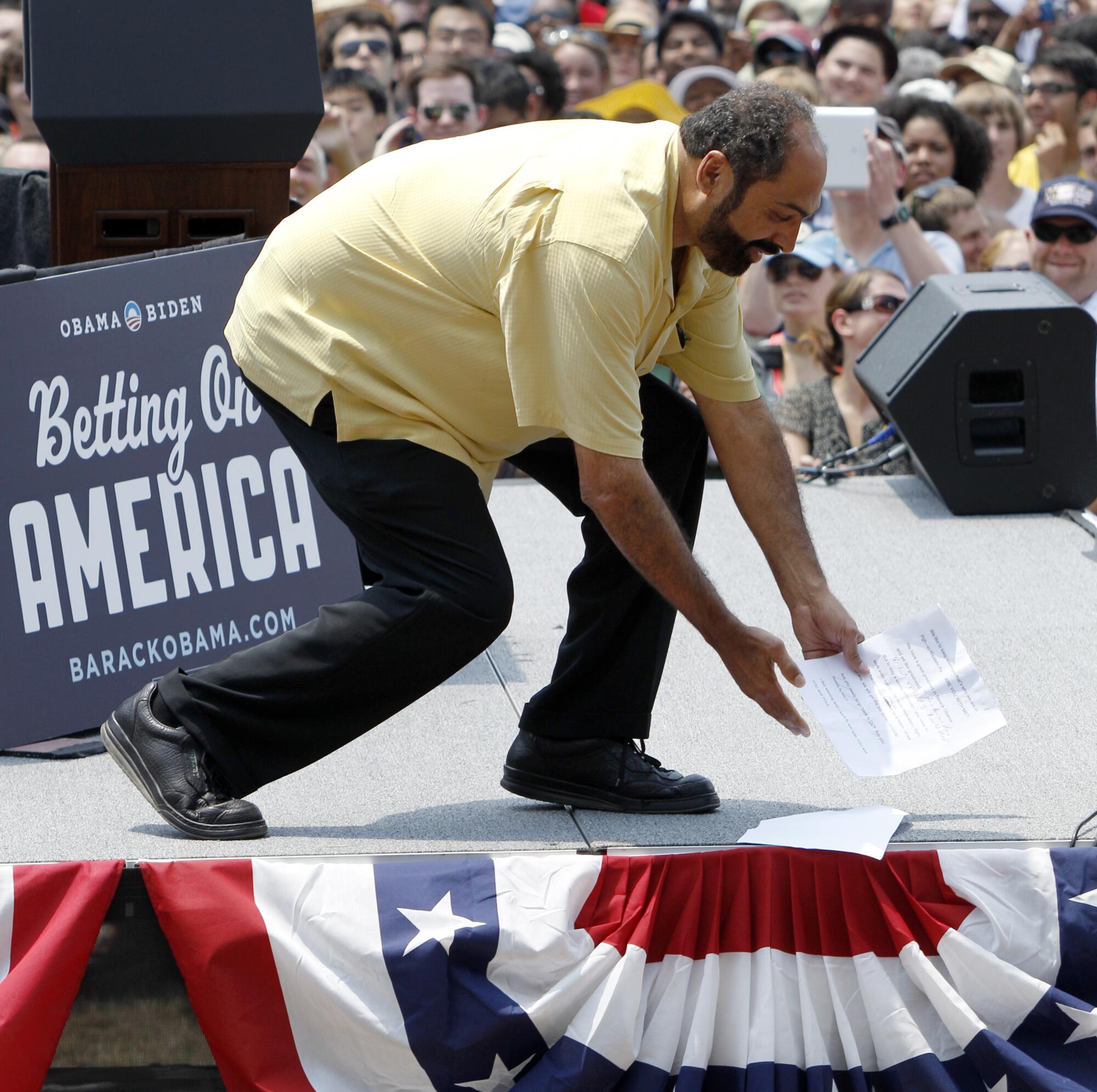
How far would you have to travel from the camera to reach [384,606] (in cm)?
249

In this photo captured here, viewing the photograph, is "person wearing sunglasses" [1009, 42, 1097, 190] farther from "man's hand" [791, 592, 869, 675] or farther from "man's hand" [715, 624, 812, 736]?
→ "man's hand" [715, 624, 812, 736]

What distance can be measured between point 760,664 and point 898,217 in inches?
139

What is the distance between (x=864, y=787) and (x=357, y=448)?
109 centimetres

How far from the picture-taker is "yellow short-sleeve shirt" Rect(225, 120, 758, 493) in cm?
221

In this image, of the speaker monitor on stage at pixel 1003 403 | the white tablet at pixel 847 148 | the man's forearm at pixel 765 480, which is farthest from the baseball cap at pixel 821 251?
the man's forearm at pixel 765 480

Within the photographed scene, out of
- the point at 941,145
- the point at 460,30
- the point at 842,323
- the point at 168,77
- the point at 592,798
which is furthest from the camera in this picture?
the point at 460,30

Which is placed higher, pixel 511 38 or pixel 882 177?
pixel 511 38

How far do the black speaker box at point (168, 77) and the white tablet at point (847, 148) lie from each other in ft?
8.53

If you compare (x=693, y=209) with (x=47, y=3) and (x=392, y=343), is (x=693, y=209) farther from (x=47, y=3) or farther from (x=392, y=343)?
(x=47, y=3)

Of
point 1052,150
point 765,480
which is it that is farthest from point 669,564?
point 1052,150

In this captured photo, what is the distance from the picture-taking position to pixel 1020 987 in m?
2.35

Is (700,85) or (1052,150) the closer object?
(1052,150)

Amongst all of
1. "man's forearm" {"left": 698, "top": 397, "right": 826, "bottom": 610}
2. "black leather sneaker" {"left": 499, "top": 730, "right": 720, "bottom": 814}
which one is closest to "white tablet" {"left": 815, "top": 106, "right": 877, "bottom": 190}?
"man's forearm" {"left": 698, "top": 397, "right": 826, "bottom": 610}

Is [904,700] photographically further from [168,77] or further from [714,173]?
[168,77]
